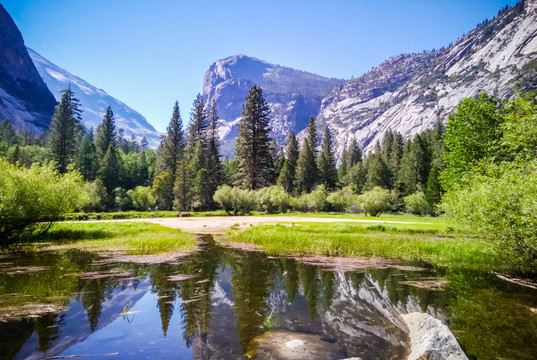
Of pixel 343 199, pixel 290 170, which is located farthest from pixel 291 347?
pixel 290 170

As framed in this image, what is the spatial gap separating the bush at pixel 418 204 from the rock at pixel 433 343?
67.0 meters

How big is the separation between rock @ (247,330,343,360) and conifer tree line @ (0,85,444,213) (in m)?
47.3

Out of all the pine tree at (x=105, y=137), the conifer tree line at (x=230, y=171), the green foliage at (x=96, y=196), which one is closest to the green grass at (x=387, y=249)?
the conifer tree line at (x=230, y=171)

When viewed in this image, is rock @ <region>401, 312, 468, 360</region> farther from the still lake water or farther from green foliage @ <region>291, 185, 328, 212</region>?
green foliage @ <region>291, 185, 328, 212</region>

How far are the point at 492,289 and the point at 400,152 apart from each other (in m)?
94.2

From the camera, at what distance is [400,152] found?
98188 millimetres

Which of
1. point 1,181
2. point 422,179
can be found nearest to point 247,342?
point 1,181

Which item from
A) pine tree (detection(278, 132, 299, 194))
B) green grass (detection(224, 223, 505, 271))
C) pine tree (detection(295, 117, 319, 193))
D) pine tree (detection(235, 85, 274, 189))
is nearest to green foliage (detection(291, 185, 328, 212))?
pine tree (detection(235, 85, 274, 189))

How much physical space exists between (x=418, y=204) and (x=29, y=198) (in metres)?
69.7

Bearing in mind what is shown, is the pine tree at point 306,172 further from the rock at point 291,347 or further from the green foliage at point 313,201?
the rock at point 291,347

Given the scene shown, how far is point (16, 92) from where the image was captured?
185 metres

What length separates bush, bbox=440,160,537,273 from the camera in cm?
1062

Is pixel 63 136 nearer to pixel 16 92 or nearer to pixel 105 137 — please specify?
pixel 105 137

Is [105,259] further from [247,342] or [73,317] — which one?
[247,342]
